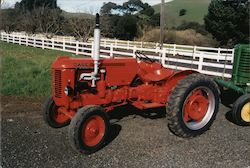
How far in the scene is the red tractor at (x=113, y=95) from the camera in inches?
191

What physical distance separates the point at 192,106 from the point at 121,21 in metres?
40.5

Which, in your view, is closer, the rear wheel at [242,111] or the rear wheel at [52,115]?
the rear wheel at [52,115]

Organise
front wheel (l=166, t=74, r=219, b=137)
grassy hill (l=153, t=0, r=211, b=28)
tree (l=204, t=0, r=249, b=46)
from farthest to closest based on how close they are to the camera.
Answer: grassy hill (l=153, t=0, r=211, b=28), tree (l=204, t=0, r=249, b=46), front wheel (l=166, t=74, r=219, b=137)

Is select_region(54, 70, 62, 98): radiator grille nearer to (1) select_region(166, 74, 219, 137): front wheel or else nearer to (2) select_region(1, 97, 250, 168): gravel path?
(2) select_region(1, 97, 250, 168): gravel path

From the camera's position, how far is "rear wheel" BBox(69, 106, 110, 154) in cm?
460

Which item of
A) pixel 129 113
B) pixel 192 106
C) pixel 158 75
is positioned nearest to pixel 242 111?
pixel 192 106

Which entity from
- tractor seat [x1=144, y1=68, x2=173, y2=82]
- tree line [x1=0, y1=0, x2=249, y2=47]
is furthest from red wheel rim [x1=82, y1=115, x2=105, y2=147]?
tree line [x1=0, y1=0, x2=249, y2=47]

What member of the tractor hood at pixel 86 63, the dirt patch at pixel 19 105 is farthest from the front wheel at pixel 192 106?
the dirt patch at pixel 19 105

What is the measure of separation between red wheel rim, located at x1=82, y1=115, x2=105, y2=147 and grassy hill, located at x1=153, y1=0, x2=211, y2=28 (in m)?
50.7

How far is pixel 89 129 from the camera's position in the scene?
4.80 meters

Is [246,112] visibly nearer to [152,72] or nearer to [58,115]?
[152,72]

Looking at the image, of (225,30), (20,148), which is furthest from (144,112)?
(225,30)

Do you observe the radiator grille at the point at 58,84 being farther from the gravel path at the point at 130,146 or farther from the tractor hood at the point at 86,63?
the gravel path at the point at 130,146

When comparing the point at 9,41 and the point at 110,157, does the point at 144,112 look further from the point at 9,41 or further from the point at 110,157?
the point at 9,41
